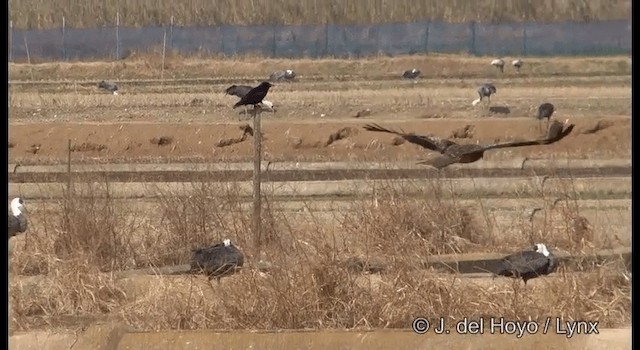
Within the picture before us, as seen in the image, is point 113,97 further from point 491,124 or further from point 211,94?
point 491,124

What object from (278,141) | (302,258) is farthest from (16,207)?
(278,141)

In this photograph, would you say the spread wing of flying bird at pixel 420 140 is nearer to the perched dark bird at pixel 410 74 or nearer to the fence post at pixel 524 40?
the fence post at pixel 524 40

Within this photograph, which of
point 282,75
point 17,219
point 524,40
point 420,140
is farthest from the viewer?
point 524,40

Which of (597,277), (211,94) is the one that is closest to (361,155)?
(211,94)

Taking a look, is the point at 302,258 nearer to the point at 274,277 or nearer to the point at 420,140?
the point at 274,277

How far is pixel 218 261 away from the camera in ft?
25.7

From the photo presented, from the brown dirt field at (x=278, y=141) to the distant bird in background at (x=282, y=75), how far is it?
11.8ft

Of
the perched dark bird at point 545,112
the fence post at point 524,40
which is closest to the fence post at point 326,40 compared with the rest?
the perched dark bird at point 545,112

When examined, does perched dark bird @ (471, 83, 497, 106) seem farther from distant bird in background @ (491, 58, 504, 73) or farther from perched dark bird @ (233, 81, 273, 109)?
perched dark bird @ (233, 81, 273, 109)

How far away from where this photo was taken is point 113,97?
19766mm

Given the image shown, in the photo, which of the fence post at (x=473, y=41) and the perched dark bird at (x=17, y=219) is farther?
the fence post at (x=473, y=41)

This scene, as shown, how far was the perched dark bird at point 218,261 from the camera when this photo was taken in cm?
780

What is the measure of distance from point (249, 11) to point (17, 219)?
10.4 feet
